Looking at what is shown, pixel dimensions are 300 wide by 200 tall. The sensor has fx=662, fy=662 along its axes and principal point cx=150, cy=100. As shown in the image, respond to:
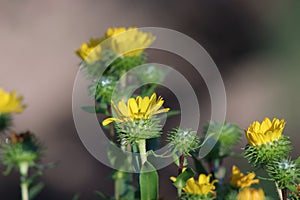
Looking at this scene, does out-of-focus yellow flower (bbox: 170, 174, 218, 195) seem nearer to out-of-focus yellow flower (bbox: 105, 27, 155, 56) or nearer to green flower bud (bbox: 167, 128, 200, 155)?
green flower bud (bbox: 167, 128, 200, 155)

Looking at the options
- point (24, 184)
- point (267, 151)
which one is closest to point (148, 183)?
point (267, 151)

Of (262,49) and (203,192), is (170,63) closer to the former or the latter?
(262,49)

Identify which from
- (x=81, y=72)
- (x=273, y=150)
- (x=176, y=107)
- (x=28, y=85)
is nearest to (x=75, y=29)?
(x=28, y=85)

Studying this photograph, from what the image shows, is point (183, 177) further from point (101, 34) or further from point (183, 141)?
point (101, 34)

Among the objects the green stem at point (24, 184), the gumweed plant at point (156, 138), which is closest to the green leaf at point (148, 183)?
the gumweed plant at point (156, 138)

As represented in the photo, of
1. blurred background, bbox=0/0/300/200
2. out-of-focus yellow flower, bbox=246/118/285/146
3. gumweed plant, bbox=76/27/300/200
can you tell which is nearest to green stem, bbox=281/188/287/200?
gumweed plant, bbox=76/27/300/200

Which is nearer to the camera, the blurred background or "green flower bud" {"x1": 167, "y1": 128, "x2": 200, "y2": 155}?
"green flower bud" {"x1": 167, "y1": 128, "x2": 200, "y2": 155}

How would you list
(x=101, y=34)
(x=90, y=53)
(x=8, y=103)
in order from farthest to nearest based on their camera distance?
(x=101, y=34) → (x=90, y=53) → (x=8, y=103)
